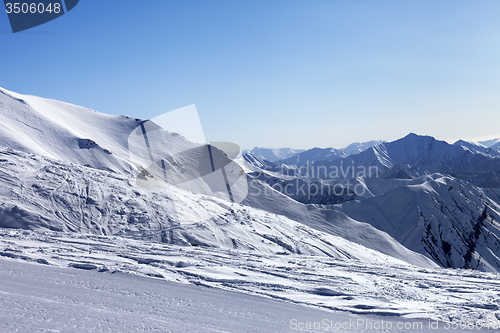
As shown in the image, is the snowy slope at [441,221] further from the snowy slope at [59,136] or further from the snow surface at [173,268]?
the snowy slope at [59,136]

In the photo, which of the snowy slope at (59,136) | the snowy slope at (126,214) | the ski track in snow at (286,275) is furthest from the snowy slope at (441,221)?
the ski track in snow at (286,275)

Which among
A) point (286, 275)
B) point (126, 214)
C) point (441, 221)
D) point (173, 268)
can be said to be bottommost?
point (441, 221)

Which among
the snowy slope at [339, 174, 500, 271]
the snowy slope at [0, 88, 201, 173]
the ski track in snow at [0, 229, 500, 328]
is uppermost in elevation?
the snowy slope at [0, 88, 201, 173]

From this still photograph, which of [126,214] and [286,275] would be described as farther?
[126,214]

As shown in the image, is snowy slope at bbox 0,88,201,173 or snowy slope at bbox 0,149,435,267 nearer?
snowy slope at bbox 0,149,435,267

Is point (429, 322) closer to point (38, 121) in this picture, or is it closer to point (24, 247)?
point (24, 247)

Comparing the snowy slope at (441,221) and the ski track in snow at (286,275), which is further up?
the ski track in snow at (286,275)

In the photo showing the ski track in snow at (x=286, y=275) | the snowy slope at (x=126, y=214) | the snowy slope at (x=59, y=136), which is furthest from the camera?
the snowy slope at (x=59, y=136)

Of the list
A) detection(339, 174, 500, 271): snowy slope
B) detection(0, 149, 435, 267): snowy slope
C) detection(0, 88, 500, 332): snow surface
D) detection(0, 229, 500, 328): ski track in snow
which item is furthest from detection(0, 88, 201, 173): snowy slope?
detection(339, 174, 500, 271): snowy slope

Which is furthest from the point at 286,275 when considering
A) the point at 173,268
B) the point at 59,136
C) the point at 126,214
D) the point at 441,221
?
the point at 441,221

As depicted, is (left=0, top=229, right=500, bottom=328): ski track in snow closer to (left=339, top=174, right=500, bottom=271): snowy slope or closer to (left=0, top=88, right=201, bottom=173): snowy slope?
(left=0, top=88, right=201, bottom=173): snowy slope

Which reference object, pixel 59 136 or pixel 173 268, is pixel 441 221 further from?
pixel 59 136

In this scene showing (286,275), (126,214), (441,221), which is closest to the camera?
(286,275)

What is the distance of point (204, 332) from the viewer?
4.57m
